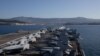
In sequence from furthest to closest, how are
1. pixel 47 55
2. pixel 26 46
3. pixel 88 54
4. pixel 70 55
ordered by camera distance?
pixel 88 54
pixel 26 46
pixel 70 55
pixel 47 55

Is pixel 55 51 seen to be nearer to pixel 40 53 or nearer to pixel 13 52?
pixel 40 53

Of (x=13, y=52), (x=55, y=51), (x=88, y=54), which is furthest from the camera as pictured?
(x=88, y=54)

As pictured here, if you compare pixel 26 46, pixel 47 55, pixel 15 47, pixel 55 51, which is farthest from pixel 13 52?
pixel 55 51

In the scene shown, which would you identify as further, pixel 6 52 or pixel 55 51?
pixel 6 52

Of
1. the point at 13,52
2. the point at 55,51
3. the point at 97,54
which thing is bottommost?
the point at 97,54

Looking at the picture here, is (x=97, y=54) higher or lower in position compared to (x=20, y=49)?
lower

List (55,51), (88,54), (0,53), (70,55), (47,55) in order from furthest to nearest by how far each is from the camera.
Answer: (88,54), (0,53), (70,55), (47,55), (55,51)

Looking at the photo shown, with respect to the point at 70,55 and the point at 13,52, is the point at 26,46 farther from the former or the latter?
the point at 70,55

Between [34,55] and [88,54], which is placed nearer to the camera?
[34,55]

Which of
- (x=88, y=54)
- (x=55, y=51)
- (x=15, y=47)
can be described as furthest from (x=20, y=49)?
(x=88, y=54)
